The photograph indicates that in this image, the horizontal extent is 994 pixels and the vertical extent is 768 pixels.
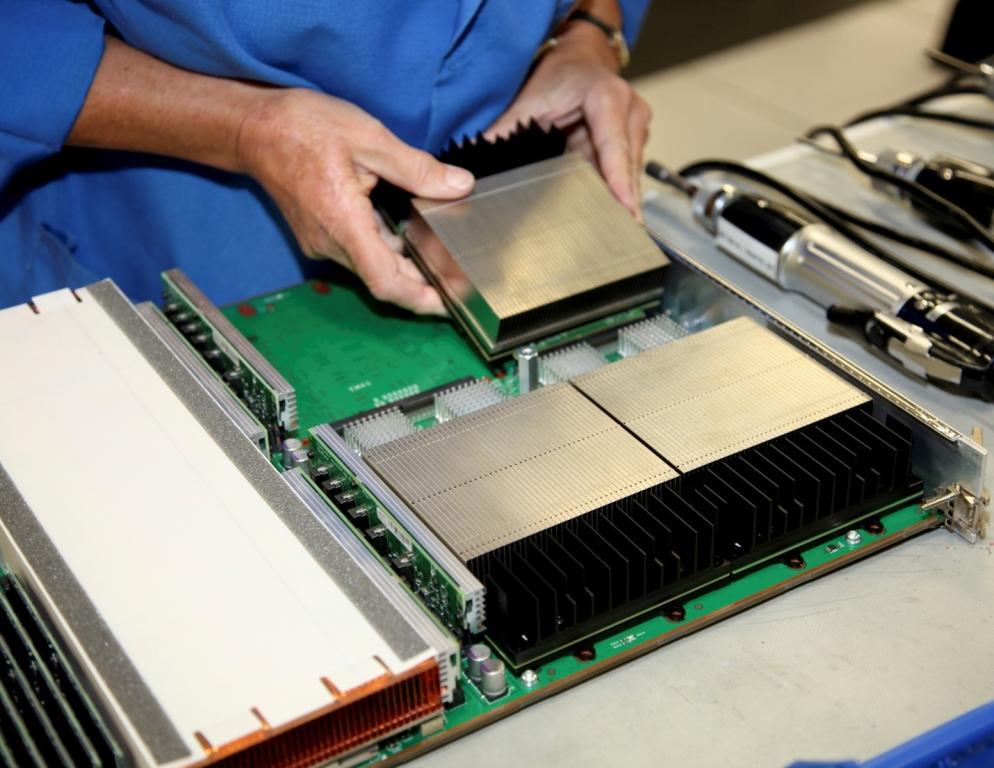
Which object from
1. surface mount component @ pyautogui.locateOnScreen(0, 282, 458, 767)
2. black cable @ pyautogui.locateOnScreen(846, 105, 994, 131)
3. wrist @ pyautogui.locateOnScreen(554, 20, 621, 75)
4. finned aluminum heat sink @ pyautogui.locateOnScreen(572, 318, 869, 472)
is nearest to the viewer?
surface mount component @ pyautogui.locateOnScreen(0, 282, 458, 767)

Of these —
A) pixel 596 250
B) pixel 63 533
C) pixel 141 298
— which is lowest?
pixel 141 298

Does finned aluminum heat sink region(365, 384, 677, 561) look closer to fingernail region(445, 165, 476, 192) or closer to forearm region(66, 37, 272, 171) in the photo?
fingernail region(445, 165, 476, 192)

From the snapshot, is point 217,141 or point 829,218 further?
point 829,218

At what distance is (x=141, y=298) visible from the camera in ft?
6.34

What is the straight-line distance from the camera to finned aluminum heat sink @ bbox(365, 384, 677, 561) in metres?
1.21

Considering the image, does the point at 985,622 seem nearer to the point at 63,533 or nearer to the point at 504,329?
the point at 504,329

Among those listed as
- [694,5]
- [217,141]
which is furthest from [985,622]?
[694,5]

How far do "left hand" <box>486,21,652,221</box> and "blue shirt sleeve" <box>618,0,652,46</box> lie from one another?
211mm

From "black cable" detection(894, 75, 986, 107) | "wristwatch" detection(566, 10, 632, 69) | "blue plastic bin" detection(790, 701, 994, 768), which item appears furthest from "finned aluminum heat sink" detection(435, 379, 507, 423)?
"black cable" detection(894, 75, 986, 107)

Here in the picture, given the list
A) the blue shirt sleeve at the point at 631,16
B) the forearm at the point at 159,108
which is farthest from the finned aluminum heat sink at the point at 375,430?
the blue shirt sleeve at the point at 631,16

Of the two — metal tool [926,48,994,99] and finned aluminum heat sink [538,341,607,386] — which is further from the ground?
metal tool [926,48,994,99]

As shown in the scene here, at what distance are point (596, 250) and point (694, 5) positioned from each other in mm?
2809

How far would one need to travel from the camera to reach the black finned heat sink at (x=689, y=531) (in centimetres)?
116

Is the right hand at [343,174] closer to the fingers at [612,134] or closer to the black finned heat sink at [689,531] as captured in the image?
the fingers at [612,134]
